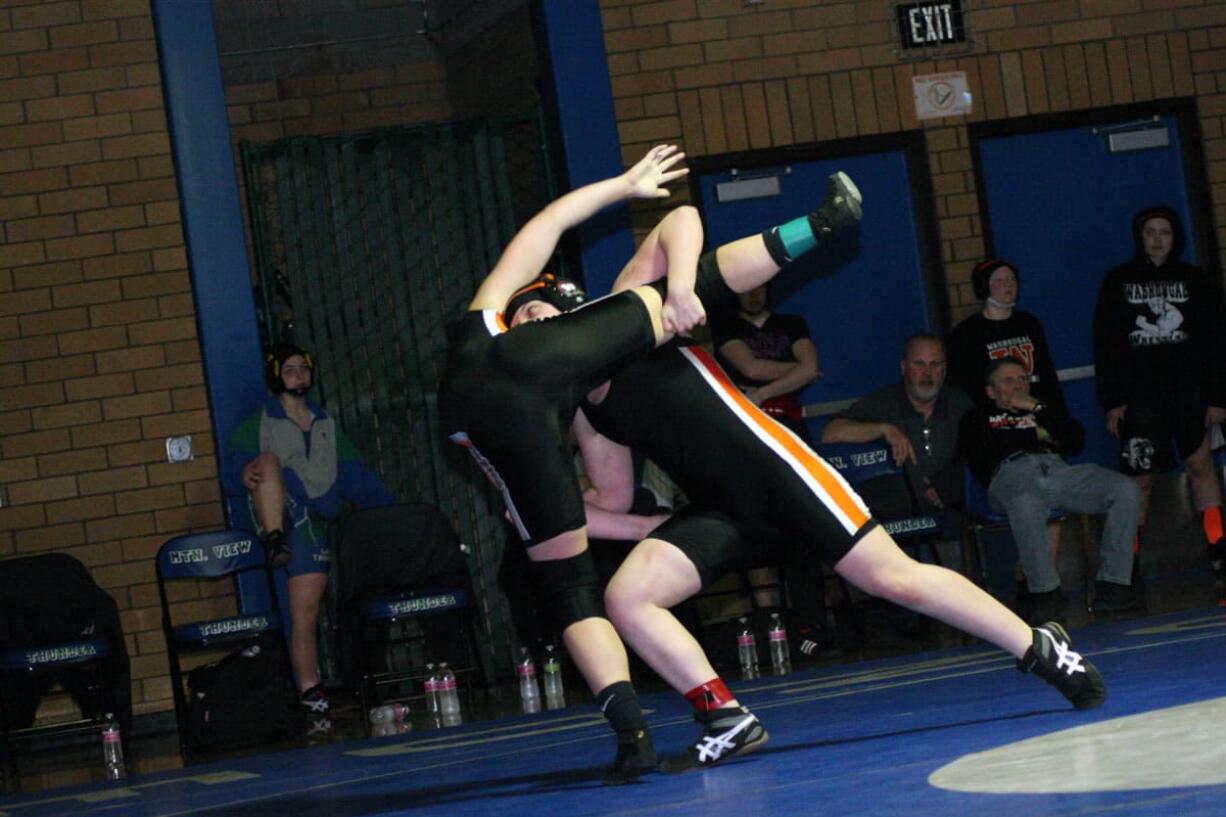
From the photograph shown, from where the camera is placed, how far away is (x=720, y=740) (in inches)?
176

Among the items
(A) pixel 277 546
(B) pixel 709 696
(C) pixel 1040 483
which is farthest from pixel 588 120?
(B) pixel 709 696

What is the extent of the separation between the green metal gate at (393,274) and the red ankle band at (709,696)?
526 centimetres

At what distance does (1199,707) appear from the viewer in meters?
4.20

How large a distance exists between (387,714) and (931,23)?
4.96 meters

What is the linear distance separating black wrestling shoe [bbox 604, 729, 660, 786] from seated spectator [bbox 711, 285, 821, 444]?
471 cm

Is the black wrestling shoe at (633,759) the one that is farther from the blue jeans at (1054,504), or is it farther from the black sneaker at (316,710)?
the blue jeans at (1054,504)

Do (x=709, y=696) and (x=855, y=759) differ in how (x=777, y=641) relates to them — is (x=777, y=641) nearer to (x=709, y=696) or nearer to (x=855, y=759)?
(x=709, y=696)

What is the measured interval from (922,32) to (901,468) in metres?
2.64

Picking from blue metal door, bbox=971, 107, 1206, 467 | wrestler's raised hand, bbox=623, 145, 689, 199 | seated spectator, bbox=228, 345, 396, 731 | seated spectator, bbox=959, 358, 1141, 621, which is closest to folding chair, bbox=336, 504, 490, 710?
seated spectator, bbox=228, 345, 396, 731

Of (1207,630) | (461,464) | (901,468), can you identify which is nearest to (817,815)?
(1207,630)

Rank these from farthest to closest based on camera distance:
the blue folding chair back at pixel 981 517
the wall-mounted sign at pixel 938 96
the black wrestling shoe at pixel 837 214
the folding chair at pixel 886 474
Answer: the wall-mounted sign at pixel 938 96
the blue folding chair back at pixel 981 517
the folding chair at pixel 886 474
the black wrestling shoe at pixel 837 214

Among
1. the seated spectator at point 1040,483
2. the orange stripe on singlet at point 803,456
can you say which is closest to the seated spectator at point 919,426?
the seated spectator at point 1040,483

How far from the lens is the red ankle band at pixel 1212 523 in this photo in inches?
373

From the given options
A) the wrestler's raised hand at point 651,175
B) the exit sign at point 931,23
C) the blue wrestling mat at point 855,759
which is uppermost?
the exit sign at point 931,23
